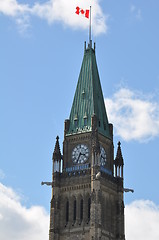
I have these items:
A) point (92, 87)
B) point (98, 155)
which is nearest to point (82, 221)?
point (98, 155)

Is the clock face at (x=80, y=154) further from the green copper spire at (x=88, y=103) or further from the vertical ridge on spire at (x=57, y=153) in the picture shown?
the green copper spire at (x=88, y=103)

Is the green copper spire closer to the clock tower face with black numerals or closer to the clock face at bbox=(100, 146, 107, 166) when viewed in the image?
the clock tower face with black numerals

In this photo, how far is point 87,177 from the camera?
11219 cm

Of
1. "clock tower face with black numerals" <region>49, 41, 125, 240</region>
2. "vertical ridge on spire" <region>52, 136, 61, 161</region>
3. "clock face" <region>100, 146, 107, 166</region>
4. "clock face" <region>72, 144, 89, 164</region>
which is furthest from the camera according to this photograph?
"vertical ridge on spire" <region>52, 136, 61, 161</region>

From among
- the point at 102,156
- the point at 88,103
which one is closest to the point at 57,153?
the point at 102,156

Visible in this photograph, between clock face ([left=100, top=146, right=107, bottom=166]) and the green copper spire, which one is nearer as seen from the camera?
clock face ([left=100, top=146, right=107, bottom=166])

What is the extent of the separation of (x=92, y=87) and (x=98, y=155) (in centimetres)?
1336

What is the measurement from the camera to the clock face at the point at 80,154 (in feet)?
376

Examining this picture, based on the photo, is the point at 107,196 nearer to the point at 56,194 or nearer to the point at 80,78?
the point at 56,194

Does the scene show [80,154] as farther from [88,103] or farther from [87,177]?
[88,103]

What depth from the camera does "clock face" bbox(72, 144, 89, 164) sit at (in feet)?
376

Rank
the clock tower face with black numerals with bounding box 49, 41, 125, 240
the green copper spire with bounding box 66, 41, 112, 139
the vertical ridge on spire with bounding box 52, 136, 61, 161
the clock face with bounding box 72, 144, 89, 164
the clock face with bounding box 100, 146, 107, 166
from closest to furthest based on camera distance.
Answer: the clock tower face with black numerals with bounding box 49, 41, 125, 240 < the clock face with bounding box 72, 144, 89, 164 < the clock face with bounding box 100, 146, 107, 166 < the vertical ridge on spire with bounding box 52, 136, 61, 161 < the green copper spire with bounding box 66, 41, 112, 139

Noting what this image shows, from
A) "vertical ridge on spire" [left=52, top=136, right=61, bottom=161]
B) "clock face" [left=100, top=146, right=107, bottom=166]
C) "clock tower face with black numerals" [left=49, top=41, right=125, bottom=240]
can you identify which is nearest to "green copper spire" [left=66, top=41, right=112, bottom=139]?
"clock tower face with black numerals" [left=49, top=41, right=125, bottom=240]

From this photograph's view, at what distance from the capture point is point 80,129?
11750cm
